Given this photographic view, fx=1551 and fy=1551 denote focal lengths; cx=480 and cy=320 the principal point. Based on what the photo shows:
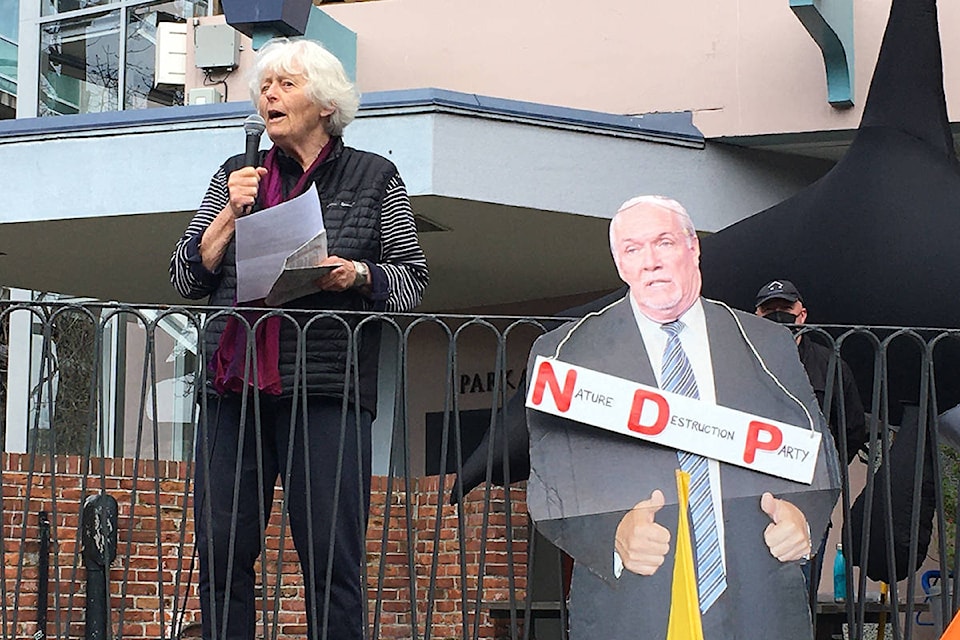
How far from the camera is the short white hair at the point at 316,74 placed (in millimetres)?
4441

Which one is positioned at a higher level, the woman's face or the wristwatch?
the woman's face

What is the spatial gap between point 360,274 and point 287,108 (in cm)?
53

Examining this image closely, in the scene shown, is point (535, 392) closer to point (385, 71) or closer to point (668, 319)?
point (668, 319)

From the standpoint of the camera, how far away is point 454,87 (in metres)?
9.66

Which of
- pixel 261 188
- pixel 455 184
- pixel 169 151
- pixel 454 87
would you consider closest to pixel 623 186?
pixel 455 184

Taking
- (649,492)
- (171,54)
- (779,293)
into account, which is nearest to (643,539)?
(649,492)

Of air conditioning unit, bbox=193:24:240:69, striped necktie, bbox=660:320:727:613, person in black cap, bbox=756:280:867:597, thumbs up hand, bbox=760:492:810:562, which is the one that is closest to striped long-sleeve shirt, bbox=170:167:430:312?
striped necktie, bbox=660:320:727:613

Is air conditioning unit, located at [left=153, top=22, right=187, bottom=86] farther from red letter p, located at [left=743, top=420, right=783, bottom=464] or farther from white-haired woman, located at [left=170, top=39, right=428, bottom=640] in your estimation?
red letter p, located at [left=743, top=420, right=783, bottom=464]

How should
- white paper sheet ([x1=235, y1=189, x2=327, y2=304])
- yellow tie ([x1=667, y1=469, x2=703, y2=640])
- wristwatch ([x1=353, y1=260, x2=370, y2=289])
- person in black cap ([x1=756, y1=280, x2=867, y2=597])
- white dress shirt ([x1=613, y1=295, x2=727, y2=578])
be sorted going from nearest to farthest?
yellow tie ([x1=667, y1=469, x2=703, y2=640])
white dress shirt ([x1=613, y1=295, x2=727, y2=578])
white paper sheet ([x1=235, y1=189, x2=327, y2=304])
wristwatch ([x1=353, y1=260, x2=370, y2=289])
person in black cap ([x1=756, y1=280, x2=867, y2=597])

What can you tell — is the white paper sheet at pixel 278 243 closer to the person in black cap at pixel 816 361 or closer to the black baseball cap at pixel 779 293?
the person in black cap at pixel 816 361

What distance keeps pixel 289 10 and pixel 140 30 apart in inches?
151

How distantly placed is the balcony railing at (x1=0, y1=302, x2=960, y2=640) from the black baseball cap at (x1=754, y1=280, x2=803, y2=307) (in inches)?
11.3

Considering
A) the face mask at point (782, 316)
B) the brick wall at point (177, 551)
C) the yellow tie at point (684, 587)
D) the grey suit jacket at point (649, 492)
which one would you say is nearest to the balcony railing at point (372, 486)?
the brick wall at point (177, 551)

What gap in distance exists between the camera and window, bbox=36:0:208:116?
→ 38.2 feet
